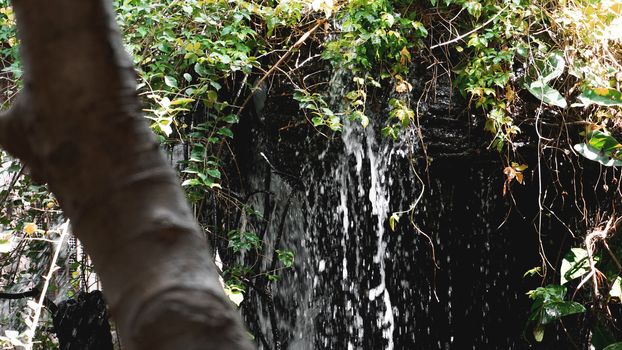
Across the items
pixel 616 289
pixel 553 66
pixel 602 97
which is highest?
pixel 553 66

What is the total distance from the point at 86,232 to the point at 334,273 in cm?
366

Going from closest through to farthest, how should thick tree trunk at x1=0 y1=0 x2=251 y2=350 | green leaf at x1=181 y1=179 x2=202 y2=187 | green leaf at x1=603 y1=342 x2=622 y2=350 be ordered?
thick tree trunk at x1=0 y1=0 x2=251 y2=350 → green leaf at x1=181 y1=179 x2=202 y2=187 → green leaf at x1=603 y1=342 x2=622 y2=350

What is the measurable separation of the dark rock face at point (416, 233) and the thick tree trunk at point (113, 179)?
329 centimetres

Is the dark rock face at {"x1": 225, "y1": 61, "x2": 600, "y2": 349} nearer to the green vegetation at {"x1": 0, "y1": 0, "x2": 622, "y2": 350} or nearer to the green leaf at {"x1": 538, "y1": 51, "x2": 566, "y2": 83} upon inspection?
the green vegetation at {"x1": 0, "y1": 0, "x2": 622, "y2": 350}

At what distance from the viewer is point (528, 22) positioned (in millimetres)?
3734

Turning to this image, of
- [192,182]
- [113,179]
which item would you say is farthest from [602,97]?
[113,179]

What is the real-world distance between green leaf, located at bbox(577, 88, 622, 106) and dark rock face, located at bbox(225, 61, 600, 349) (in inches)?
21.3

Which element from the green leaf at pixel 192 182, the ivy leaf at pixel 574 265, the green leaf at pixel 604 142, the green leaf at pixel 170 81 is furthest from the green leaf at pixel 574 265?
the green leaf at pixel 170 81

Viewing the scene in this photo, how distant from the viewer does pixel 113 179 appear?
1.90ft

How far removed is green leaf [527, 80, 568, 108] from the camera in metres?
3.59

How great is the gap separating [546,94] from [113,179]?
3310 millimetres

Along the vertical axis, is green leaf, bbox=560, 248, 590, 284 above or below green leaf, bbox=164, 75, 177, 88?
below

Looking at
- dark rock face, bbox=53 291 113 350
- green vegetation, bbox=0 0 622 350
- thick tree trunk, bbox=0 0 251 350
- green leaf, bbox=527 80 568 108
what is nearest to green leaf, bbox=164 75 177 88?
green vegetation, bbox=0 0 622 350

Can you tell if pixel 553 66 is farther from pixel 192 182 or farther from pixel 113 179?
pixel 113 179
